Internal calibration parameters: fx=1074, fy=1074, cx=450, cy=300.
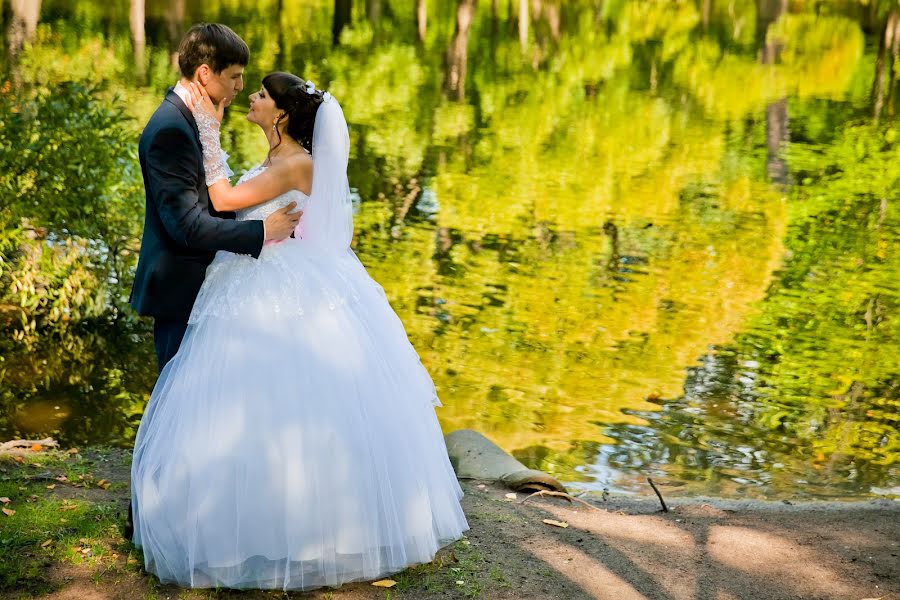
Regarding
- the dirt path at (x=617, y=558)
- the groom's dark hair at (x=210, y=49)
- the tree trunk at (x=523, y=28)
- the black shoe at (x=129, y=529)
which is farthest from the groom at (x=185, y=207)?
the tree trunk at (x=523, y=28)

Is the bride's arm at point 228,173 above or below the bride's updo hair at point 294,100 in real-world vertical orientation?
below

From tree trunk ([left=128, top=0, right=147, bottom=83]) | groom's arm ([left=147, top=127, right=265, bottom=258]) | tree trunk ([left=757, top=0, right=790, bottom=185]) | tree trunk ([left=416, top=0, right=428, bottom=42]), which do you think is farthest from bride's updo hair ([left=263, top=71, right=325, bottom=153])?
tree trunk ([left=416, top=0, right=428, bottom=42])

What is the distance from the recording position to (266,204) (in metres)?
5.11

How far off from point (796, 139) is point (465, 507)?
800 inches

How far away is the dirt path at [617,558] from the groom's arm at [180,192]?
1.58m

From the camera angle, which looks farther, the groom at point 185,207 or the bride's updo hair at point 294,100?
the bride's updo hair at point 294,100

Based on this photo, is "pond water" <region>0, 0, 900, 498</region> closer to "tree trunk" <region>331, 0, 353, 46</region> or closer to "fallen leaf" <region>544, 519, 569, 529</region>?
"fallen leaf" <region>544, 519, 569, 529</region>

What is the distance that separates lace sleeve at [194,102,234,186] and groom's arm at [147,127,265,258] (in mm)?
113

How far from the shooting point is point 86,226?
34.4 ft

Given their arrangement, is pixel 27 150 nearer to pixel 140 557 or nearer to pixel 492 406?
pixel 492 406

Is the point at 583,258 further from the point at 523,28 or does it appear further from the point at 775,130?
the point at 523,28

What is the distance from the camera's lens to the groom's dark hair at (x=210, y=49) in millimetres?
4746

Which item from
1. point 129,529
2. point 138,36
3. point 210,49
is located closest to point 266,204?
point 210,49

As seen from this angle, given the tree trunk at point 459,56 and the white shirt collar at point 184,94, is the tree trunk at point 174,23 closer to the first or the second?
the tree trunk at point 459,56
